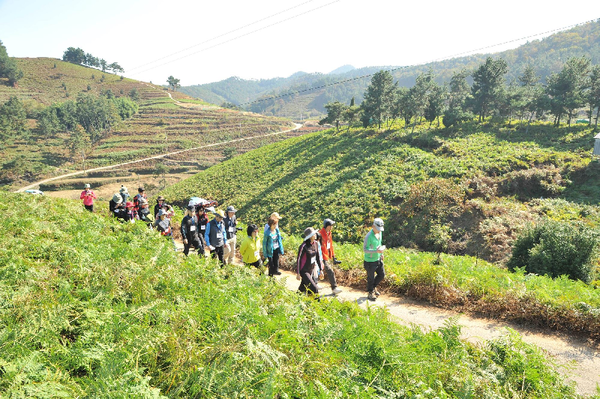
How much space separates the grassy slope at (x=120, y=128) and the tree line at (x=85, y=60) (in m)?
14.0

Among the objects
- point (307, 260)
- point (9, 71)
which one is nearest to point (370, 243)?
point (307, 260)

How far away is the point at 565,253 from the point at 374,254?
763 cm

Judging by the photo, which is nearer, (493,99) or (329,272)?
(329,272)

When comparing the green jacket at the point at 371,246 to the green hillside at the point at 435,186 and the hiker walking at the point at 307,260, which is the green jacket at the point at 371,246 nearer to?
the hiker walking at the point at 307,260

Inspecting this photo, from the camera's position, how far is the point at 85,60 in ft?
576

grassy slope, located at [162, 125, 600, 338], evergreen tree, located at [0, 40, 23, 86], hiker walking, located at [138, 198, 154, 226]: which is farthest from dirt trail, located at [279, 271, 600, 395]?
evergreen tree, located at [0, 40, 23, 86]

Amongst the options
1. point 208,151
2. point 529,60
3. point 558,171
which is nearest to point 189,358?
point 558,171

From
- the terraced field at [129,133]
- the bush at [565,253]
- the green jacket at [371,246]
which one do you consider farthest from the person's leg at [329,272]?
the terraced field at [129,133]

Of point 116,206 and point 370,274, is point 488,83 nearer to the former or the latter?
point 370,274

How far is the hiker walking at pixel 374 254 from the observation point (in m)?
7.60

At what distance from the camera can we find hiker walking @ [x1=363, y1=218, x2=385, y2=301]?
24.9 ft

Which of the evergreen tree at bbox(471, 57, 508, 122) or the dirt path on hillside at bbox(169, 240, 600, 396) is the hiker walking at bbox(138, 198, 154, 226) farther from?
the evergreen tree at bbox(471, 57, 508, 122)

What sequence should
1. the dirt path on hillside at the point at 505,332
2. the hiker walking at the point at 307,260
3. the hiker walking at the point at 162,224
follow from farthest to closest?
1. the hiker walking at the point at 162,224
2. the hiker walking at the point at 307,260
3. the dirt path on hillside at the point at 505,332

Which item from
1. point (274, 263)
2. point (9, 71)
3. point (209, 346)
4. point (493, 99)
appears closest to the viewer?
point (209, 346)
